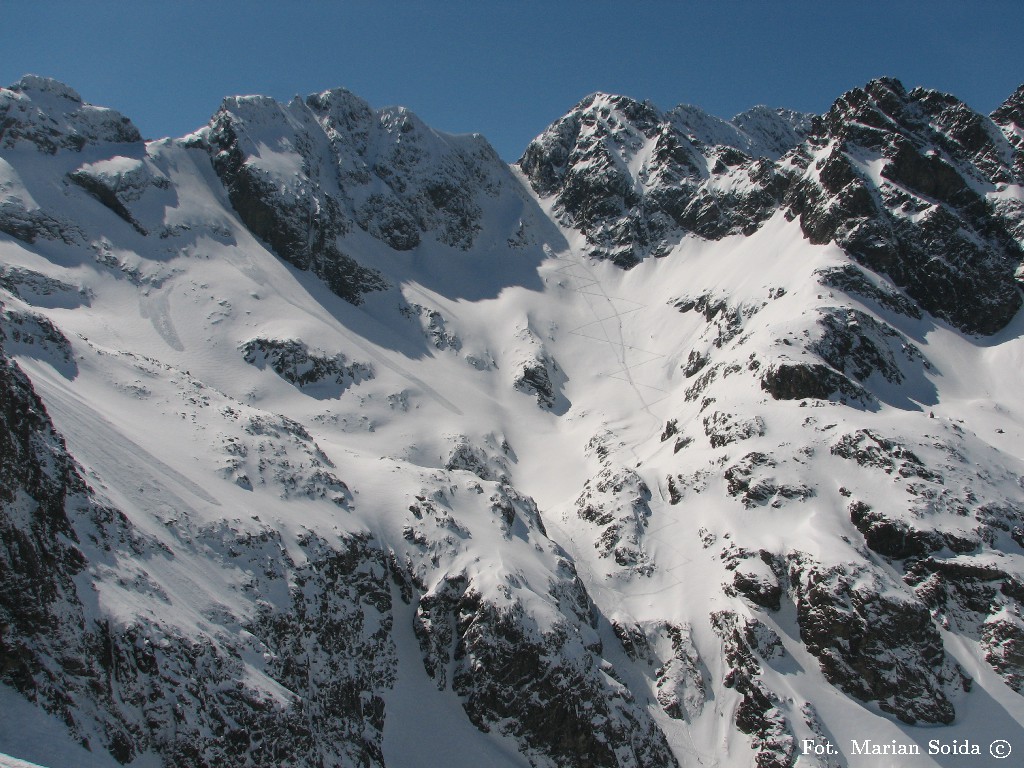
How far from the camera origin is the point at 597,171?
136750 millimetres

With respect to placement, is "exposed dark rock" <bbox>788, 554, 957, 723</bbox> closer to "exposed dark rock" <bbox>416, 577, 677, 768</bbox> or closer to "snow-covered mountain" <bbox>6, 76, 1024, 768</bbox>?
"snow-covered mountain" <bbox>6, 76, 1024, 768</bbox>

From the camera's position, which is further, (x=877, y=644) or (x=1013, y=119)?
(x=1013, y=119)

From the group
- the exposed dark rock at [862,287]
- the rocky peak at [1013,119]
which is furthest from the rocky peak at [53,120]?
the rocky peak at [1013,119]

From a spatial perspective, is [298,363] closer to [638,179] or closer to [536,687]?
[536,687]

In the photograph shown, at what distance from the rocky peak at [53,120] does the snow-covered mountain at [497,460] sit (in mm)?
522

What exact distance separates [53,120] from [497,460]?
81616mm

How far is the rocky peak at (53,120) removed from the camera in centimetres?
8875

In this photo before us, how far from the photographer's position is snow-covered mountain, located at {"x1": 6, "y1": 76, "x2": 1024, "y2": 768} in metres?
29.1

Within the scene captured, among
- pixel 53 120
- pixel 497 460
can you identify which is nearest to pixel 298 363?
pixel 497 460

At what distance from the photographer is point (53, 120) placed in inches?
3656

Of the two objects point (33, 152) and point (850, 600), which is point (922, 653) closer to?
point (850, 600)

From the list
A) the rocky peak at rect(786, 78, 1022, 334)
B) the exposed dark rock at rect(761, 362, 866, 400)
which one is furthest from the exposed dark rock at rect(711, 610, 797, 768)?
the rocky peak at rect(786, 78, 1022, 334)

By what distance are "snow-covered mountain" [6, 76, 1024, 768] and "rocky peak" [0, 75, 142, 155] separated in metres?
0.52

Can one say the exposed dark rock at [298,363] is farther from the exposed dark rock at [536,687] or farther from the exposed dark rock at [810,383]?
the exposed dark rock at [810,383]
